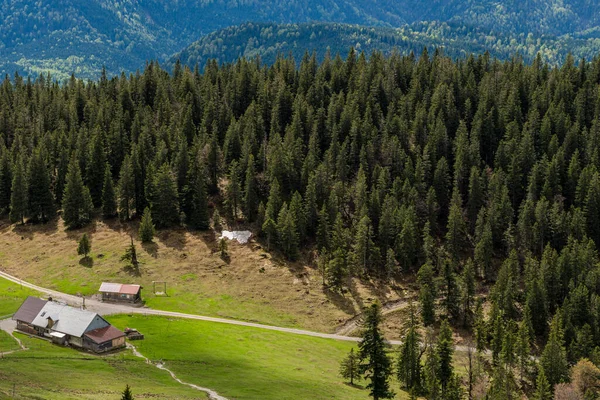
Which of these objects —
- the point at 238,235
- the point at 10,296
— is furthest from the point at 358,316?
the point at 10,296

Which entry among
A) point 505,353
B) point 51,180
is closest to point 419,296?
point 505,353

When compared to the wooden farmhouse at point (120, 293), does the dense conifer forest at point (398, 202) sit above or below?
above

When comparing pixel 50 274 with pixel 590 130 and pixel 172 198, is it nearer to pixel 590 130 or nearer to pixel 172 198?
pixel 172 198

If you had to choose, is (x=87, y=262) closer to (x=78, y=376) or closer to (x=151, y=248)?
(x=151, y=248)

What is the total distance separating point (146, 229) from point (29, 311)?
51.5 metres

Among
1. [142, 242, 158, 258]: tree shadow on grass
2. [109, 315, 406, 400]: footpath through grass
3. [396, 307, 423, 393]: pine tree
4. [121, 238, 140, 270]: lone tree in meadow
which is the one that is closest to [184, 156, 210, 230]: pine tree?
[142, 242, 158, 258]: tree shadow on grass

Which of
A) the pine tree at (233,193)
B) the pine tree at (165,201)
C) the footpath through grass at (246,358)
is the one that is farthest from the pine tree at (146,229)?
the footpath through grass at (246,358)

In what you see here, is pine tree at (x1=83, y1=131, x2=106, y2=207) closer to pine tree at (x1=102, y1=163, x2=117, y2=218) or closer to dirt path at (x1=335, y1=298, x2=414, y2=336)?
pine tree at (x1=102, y1=163, x2=117, y2=218)

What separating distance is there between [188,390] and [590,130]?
14910cm

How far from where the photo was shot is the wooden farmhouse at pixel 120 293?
137 m

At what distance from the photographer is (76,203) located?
176 metres

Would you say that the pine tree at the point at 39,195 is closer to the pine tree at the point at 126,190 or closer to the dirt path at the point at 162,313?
the pine tree at the point at 126,190

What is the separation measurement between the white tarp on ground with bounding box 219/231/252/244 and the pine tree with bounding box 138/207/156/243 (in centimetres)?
1607

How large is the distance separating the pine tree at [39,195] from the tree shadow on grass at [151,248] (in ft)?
110
